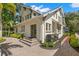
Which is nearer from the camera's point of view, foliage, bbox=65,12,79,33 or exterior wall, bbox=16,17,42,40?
foliage, bbox=65,12,79,33

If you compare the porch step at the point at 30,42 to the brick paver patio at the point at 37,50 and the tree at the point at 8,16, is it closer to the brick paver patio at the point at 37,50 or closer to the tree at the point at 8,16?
the brick paver patio at the point at 37,50

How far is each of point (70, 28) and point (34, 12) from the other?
827mm

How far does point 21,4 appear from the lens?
4.46 m

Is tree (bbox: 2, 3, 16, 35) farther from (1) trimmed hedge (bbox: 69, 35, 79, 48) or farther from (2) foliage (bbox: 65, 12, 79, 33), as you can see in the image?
(1) trimmed hedge (bbox: 69, 35, 79, 48)

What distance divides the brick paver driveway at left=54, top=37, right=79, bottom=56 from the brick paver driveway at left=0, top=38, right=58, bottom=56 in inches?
4.1

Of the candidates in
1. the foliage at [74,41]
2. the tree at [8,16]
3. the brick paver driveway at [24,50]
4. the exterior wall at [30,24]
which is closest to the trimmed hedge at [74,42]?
the foliage at [74,41]

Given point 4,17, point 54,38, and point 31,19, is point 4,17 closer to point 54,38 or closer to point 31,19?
point 31,19

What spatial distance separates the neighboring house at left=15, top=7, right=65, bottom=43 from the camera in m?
4.50

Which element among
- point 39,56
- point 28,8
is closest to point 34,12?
point 28,8

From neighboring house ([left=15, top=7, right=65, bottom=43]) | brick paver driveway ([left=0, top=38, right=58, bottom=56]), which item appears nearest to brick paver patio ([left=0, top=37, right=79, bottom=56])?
brick paver driveway ([left=0, top=38, right=58, bottom=56])

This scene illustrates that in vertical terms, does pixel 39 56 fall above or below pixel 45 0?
below

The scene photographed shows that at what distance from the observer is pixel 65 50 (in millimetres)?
4477

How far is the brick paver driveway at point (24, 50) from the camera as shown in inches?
176

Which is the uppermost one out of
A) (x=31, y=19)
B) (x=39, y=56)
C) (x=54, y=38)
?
(x=31, y=19)
